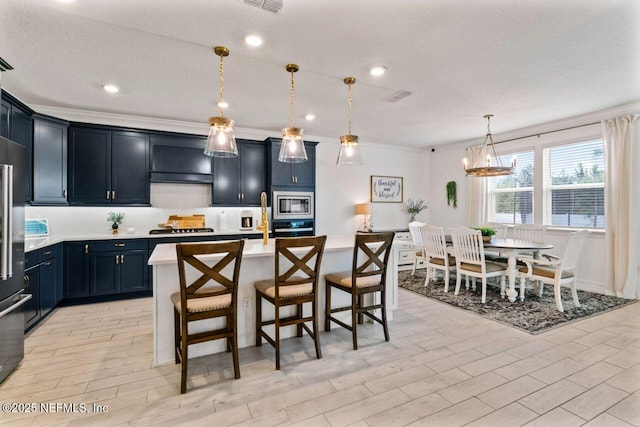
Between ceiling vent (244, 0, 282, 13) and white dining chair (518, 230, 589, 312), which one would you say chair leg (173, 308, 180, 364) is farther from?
white dining chair (518, 230, 589, 312)

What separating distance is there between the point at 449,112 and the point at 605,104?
203 cm

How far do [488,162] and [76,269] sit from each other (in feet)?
19.5

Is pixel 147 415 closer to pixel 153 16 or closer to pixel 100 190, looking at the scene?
pixel 153 16

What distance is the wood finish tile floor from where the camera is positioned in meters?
1.93

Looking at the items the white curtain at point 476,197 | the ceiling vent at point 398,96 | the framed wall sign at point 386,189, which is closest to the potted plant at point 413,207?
the framed wall sign at point 386,189

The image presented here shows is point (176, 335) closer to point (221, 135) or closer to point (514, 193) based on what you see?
point (221, 135)

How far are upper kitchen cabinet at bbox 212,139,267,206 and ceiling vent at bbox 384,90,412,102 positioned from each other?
8.01 feet

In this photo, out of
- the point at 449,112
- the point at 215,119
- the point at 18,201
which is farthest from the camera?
the point at 449,112

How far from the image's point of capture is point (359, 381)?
90.9 inches

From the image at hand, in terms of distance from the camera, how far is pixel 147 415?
1938 millimetres

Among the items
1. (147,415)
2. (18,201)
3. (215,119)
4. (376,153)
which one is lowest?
(147,415)

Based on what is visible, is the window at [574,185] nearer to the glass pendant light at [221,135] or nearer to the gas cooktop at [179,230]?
the glass pendant light at [221,135]

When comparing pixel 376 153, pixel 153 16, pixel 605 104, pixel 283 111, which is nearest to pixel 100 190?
pixel 283 111

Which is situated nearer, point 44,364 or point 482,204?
point 44,364
